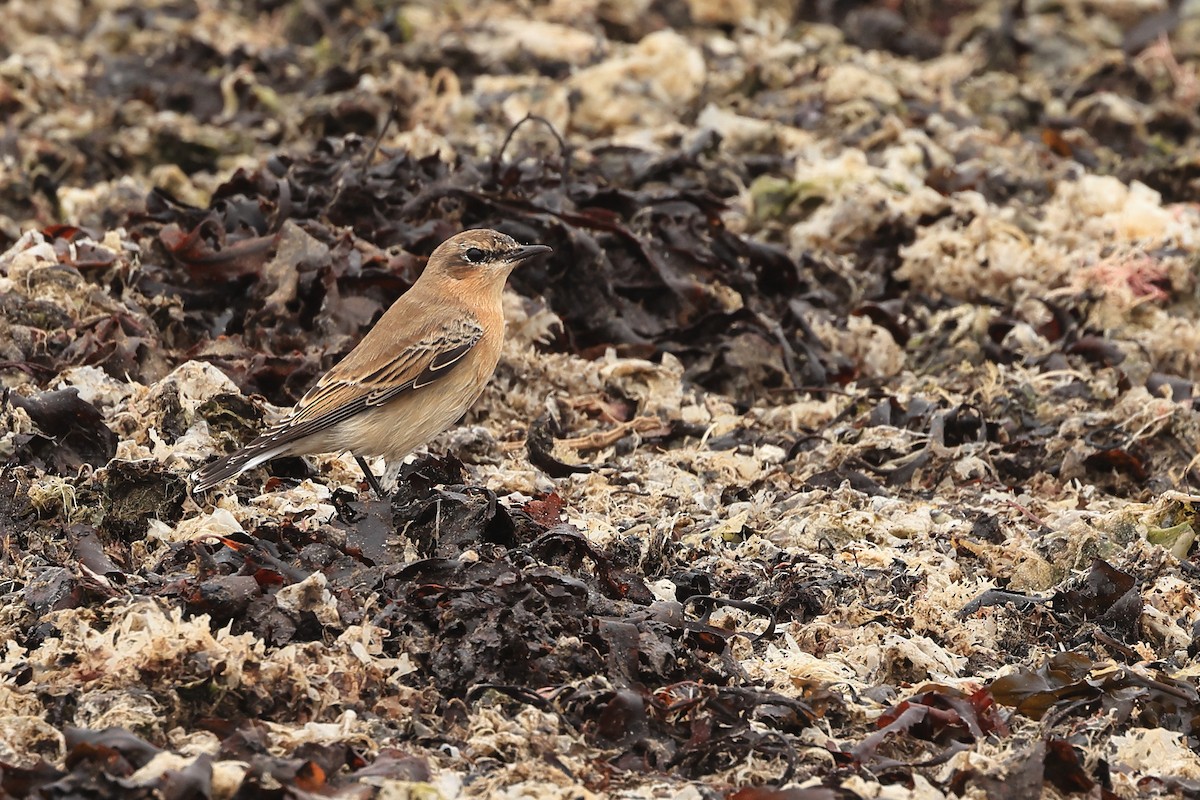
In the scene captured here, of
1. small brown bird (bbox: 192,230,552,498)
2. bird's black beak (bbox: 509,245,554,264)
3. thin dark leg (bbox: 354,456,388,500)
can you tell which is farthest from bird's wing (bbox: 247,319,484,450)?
bird's black beak (bbox: 509,245,554,264)

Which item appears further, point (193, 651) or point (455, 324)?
point (455, 324)

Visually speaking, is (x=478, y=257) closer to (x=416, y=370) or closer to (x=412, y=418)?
(x=416, y=370)

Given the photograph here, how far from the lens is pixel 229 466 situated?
6891 mm

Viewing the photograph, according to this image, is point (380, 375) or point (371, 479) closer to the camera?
point (371, 479)

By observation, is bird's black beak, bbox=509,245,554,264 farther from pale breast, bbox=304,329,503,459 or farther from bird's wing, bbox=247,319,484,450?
pale breast, bbox=304,329,503,459

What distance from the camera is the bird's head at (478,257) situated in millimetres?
8383

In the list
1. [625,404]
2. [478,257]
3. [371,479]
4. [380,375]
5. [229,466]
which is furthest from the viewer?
[625,404]

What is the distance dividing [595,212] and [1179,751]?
220 inches

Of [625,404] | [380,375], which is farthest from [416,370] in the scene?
[625,404]

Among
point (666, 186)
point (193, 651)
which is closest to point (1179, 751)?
point (193, 651)

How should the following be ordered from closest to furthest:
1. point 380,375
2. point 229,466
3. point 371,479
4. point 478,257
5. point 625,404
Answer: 1. point 229,466
2. point 371,479
3. point 380,375
4. point 478,257
5. point 625,404

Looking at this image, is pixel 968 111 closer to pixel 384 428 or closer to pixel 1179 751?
pixel 384 428

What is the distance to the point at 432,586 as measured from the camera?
5875 millimetres

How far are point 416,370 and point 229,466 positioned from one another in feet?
3.94
